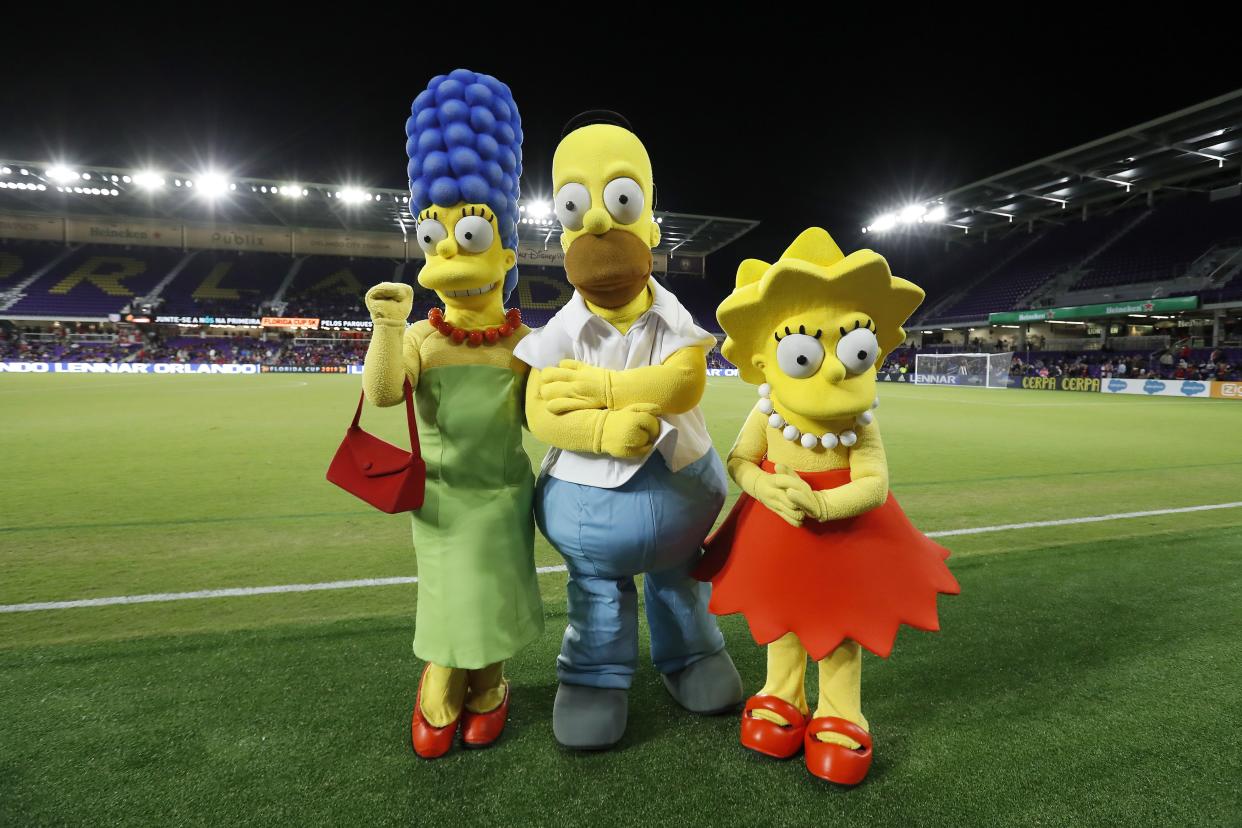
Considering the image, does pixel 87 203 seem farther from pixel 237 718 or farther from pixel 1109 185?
pixel 1109 185

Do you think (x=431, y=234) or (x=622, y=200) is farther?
(x=431, y=234)

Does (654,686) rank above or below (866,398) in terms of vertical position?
below

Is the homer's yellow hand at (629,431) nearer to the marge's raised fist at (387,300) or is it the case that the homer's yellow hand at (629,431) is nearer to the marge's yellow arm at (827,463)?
the marge's yellow arm at (827,463)

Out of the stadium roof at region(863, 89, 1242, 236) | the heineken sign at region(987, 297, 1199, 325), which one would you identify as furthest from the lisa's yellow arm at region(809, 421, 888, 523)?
the heineken sign at region(987, 297, 1199, 325)

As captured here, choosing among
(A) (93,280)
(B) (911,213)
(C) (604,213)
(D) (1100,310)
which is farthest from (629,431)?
(A) (93,280)

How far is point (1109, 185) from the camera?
27.8m

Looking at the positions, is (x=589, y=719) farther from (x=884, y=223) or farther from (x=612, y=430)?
(x=884, y=223)

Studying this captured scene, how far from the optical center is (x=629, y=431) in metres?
1.79

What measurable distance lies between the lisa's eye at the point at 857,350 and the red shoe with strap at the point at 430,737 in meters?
1.56

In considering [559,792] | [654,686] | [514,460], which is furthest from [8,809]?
[654,686]

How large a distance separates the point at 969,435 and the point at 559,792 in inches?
354

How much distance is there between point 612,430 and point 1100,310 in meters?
30.2

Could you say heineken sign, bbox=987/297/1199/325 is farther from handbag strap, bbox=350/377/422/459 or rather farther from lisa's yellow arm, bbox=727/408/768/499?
handbag strap, bbox=350/377/422/459

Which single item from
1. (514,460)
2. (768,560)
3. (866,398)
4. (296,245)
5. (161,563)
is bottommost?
(161,563)
